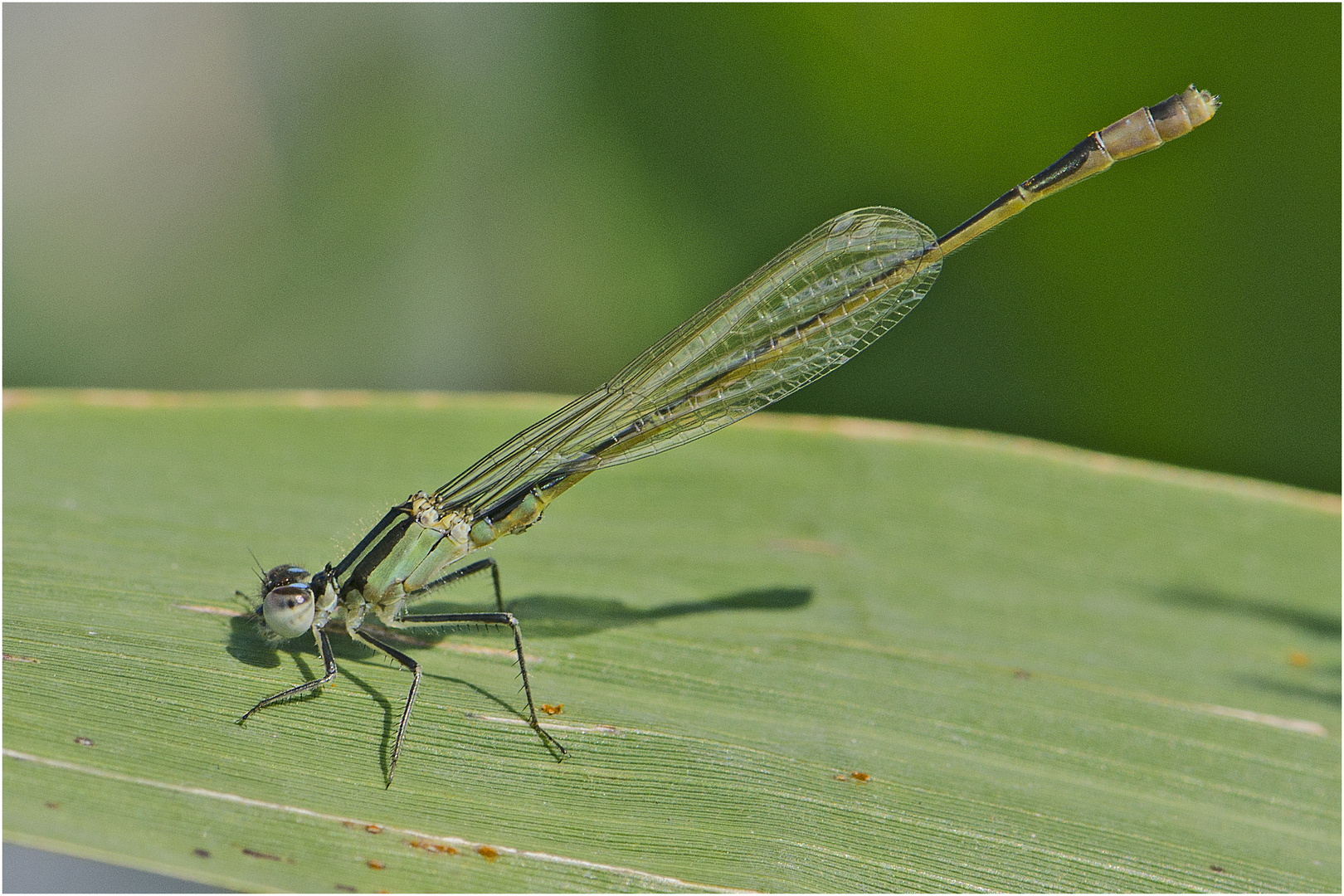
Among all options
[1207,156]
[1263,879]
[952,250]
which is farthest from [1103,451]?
[1263,879]

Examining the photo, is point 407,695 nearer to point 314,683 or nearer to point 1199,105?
point 314,683

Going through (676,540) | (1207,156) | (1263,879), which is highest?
(1207,156)

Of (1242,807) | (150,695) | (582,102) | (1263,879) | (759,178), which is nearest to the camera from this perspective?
(150,695)

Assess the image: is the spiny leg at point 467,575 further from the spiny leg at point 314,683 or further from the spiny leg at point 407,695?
the spiny leg at point 314,683

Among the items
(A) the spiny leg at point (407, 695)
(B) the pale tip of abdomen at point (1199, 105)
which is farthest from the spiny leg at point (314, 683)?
(B) the pale tip of abdomen at point (1199, 105)

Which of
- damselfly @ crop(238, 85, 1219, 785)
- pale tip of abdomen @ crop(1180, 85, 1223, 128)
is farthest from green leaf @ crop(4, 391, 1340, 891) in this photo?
pale tip of abdomen @ crop(1180, 85, 1223, 128)

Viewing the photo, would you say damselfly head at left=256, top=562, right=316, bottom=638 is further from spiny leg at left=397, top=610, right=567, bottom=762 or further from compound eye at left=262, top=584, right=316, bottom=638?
spiny leg at left=397, top=610, right=567, bottom=762

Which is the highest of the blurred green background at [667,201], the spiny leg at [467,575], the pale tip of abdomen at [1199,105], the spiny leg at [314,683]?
the blurred green background at [667,201]

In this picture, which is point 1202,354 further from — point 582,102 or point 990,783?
point 582,102
